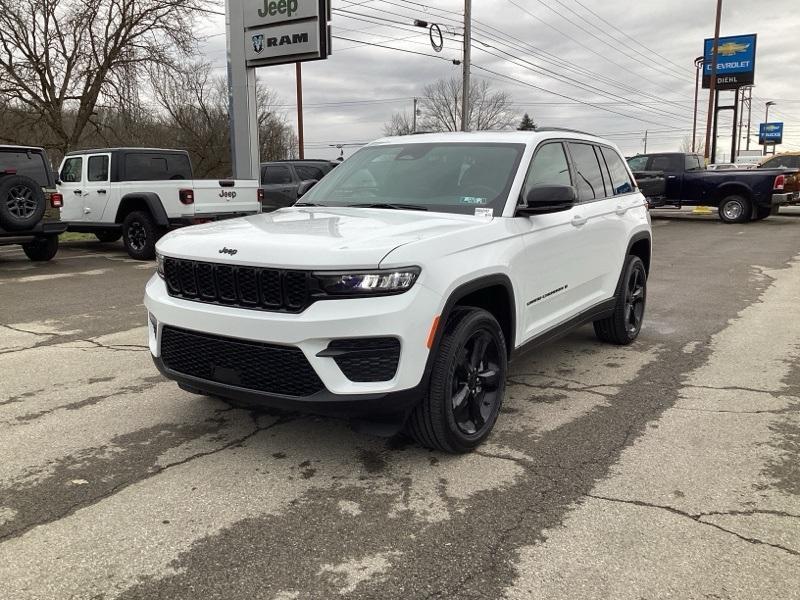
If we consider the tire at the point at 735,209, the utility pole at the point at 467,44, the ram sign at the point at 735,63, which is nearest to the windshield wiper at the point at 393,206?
the tire at the point at 735,209

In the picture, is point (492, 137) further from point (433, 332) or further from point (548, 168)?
point (433, 332)

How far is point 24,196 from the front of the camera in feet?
34.3

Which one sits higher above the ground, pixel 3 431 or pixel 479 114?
pixel 479 114

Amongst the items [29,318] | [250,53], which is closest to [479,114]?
[250,53]

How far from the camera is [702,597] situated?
2.49m

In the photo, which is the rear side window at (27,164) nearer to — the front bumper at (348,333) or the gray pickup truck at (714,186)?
the front bumper at (348,333)

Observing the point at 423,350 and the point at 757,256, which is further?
the point at 757,256

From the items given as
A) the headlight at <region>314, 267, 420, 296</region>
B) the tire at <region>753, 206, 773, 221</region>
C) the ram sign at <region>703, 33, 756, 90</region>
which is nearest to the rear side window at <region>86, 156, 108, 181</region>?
the headlight at <region>314, 267, 420, 296</region>

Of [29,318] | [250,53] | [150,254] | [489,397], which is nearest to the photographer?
[489,397]

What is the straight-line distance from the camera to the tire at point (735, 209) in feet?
63.0

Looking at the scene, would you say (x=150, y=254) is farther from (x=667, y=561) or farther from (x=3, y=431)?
(x=667, y=561)

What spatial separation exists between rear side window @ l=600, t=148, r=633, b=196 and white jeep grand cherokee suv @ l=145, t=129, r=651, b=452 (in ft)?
3.69

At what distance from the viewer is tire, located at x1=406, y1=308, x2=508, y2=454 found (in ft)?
11.3

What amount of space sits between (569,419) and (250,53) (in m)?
14.4
